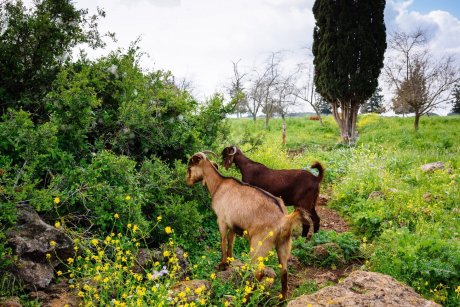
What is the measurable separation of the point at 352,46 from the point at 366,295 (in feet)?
63.3

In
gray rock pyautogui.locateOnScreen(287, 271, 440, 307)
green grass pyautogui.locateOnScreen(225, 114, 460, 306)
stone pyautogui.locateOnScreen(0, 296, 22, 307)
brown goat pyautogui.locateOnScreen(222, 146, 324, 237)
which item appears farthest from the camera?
brown goat pyautogui.locateOnScreen(222, 146, 324, 237)

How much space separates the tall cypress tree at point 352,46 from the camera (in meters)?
20.6

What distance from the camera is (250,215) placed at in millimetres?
4844

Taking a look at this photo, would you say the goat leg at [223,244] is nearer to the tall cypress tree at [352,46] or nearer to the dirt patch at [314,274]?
the dirt patch at [314,274]

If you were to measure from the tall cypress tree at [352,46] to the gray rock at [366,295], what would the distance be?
1825 cm

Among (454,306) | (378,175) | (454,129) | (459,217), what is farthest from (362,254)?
(454,129)

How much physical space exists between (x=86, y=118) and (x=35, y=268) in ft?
7.39

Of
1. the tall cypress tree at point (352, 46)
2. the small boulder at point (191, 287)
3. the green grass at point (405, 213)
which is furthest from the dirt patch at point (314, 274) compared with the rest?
the tall cypress tree at point (352, 46)

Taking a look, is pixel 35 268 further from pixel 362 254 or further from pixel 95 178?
pixel 362 254

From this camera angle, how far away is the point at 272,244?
452 cm

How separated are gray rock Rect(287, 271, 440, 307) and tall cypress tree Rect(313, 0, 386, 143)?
18250 mm

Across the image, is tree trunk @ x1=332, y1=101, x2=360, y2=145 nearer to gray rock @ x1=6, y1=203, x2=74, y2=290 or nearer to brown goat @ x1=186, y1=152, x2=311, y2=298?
brown goat @ x1=186, y1=152, x2=311, y2=298

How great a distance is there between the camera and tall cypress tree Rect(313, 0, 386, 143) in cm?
2059

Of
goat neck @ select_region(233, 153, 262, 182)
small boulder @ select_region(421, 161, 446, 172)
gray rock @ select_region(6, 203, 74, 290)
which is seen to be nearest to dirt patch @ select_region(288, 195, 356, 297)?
goat neck @ select_region(233, 153, 262, 182)
